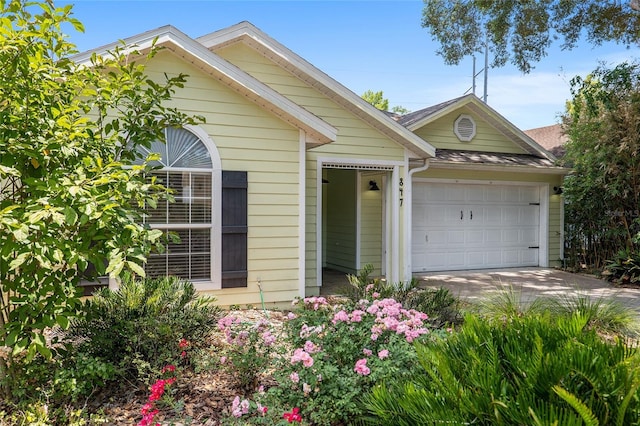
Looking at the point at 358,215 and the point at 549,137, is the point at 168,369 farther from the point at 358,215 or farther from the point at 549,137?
the point at 549,137

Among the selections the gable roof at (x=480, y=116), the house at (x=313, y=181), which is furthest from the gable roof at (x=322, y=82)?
the gable roof at (x=480, y=116)

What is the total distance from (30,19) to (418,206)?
8.96 metres

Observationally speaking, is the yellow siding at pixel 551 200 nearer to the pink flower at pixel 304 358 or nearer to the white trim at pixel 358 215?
the white trim at pixel 358 215

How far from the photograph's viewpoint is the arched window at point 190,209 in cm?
619

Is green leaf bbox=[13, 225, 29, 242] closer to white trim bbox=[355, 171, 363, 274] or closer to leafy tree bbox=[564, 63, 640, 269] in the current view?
white trim bbox=[355, 171, 363, 274]

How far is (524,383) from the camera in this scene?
209 cm

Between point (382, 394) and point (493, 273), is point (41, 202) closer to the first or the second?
point (382, 394)

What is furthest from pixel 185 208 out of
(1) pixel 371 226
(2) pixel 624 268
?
(2) pixel 624 268

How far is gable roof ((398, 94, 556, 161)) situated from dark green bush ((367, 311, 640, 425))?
8.63m

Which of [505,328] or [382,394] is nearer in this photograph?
[382,394]

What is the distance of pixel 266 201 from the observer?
22.3ft

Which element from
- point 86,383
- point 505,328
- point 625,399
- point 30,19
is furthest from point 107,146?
point 625,399

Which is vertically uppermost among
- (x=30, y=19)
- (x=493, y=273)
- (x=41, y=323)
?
(x=30, y=19)

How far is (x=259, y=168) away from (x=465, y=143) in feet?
22.4
